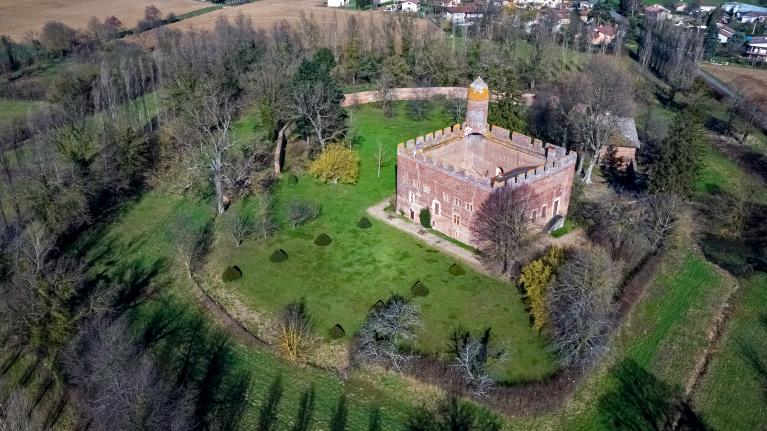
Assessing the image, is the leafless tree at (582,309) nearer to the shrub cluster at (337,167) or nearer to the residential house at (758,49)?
the shrub cluster at (337,167)

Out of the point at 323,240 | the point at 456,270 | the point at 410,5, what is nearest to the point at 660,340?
the point at 456,270

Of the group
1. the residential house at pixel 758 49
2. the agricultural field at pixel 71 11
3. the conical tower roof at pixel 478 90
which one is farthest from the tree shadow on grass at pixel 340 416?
the residential house at pixel 758 49

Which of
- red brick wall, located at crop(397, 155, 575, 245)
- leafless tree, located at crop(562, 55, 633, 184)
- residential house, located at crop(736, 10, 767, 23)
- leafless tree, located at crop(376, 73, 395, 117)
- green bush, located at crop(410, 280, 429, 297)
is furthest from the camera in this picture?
residential house, located at crop(736, 10, 767, 23)

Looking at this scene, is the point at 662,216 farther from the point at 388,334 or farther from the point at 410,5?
the point at 410,5

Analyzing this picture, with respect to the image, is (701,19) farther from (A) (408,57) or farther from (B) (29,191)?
(B) (29,191)

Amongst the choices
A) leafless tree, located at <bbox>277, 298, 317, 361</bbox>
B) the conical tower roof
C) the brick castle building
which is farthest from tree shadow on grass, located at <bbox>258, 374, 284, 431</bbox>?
the conical tower roof

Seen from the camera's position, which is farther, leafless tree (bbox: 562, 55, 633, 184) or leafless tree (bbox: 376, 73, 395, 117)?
leafless tree (bbox: 376, 73, 395, 117)

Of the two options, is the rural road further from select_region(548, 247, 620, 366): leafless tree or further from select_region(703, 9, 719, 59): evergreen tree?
select_region(548, 247, 620, 366): leafless tree
